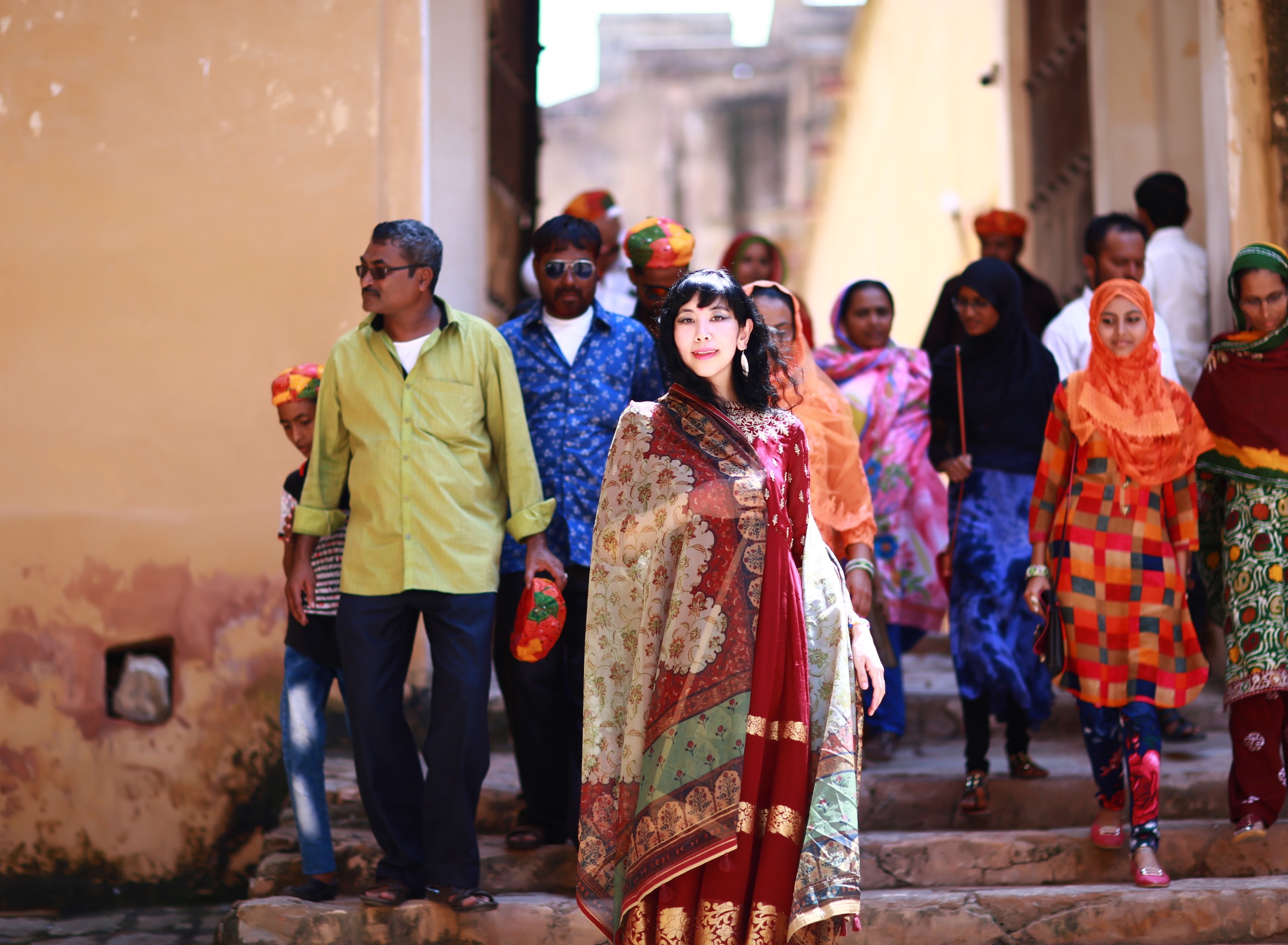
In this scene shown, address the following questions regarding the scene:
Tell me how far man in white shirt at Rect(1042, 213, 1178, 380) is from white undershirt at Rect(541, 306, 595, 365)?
1880 millimetres

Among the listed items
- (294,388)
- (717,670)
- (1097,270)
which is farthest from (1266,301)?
(294,388)

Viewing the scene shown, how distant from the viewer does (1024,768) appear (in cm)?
438

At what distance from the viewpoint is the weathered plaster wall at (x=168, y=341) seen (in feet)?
15.6

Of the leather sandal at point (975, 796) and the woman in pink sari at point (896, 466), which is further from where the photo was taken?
the woman in pink sari at point (896, 466)

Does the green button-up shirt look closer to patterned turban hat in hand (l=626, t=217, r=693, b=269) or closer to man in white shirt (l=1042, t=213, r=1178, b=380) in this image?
patterned turban hat in hand (l=626, t=217, r=693, b=269)

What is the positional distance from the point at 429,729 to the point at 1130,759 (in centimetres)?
199

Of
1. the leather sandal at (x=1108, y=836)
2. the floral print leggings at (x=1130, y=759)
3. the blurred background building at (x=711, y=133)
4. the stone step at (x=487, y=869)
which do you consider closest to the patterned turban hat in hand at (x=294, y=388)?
the stone step at (x=487, y=869)

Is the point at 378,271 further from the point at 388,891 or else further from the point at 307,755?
the point at 388,891

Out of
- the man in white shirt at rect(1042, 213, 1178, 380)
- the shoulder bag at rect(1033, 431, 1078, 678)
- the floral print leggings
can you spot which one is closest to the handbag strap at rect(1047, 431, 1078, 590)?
the shoulder bag at rect(1033, 431, 1078, 678)

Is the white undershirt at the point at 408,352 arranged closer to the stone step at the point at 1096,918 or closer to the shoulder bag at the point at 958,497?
the shoulder bag at the point at 958,497

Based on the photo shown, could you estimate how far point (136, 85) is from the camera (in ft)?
16.0

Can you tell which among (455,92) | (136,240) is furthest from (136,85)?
(455,92)

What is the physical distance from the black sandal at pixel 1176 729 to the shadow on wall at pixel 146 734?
3189 mm

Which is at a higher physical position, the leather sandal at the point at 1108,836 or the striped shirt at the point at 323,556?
the striped shirt at the point at 323,556
